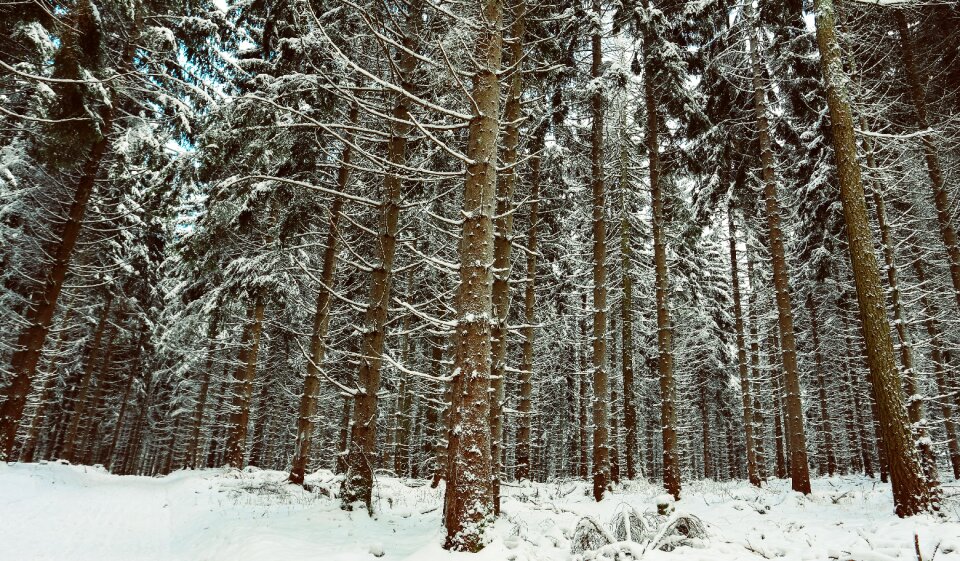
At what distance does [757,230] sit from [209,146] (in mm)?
19190

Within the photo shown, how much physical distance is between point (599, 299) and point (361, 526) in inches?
291

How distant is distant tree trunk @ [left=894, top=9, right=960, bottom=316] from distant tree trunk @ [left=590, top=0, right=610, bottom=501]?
7.38 metres

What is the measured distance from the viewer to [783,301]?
449 inches

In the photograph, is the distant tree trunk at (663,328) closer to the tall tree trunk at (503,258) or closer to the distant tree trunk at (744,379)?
the distant tree trunk at (744,379)

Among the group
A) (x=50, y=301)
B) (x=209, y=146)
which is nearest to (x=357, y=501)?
(x=209, y=146)

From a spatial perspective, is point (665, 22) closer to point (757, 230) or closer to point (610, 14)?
point (610, 14)

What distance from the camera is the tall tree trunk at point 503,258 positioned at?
24.3 feet

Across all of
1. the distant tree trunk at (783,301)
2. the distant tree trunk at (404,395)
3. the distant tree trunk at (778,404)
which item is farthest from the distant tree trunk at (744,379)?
the distant tree trunk at (404,395)

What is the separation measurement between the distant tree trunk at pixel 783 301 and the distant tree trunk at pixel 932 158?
3213 millimetres

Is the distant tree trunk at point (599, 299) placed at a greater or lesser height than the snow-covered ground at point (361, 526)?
greater

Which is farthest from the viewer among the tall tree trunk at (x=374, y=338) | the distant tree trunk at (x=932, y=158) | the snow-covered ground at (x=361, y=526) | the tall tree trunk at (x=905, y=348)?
the distant tree trunk at (x=932, y=158)

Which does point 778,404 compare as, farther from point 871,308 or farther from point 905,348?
point 871,308

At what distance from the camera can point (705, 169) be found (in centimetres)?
1444

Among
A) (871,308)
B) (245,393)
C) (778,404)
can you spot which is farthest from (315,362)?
(778,404)
